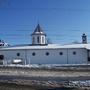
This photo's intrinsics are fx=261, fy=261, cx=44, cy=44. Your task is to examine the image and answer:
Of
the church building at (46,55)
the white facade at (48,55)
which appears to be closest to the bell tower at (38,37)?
the church building at (46,55)

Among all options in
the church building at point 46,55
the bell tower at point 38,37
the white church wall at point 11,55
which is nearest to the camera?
the church building at point 46,55

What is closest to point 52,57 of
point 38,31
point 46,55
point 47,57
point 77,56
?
point 47,57

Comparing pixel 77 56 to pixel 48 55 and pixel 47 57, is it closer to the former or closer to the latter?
pixel 48 55

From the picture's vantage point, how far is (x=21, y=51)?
51594 millimetres

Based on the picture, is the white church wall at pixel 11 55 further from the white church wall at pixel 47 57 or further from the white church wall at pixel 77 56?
the white church wall at pixel 77 56

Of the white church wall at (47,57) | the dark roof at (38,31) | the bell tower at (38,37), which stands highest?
the dark roof at (38,31)

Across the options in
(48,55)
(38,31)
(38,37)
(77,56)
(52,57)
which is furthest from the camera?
(38,31)

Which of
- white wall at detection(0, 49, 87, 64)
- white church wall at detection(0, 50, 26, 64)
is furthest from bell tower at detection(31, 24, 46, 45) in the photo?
white church wall at detection(0, 50, 26, 64)

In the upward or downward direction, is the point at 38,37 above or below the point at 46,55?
above

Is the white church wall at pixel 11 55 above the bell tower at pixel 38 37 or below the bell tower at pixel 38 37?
below

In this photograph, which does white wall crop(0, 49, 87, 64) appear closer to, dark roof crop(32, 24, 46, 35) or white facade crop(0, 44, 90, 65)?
white facade crop(0, 44, 90, 65)

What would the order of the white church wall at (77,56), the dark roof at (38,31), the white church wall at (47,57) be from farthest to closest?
1. the dark roof at (38,31)
2. the white church wall at (47,57)
3. the white church wall at (77,56)

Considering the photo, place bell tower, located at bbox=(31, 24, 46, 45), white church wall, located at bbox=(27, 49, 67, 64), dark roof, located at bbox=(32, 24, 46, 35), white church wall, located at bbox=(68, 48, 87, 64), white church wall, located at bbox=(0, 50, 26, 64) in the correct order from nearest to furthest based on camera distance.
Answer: white church wall, located at bbox=(68, 48, 87, 64) < white church wall, located at bbox=(27, 49, 67, 64) < white church wall, located at bbox=(0, 50, 26, 64) < bell tower, located at bbox=(31, 24, 46, 45) < dark roof, located at bbox=(32, 24, 46, 35)

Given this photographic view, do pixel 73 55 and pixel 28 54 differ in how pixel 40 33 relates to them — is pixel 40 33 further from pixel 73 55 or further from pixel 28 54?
pixel 73 55
